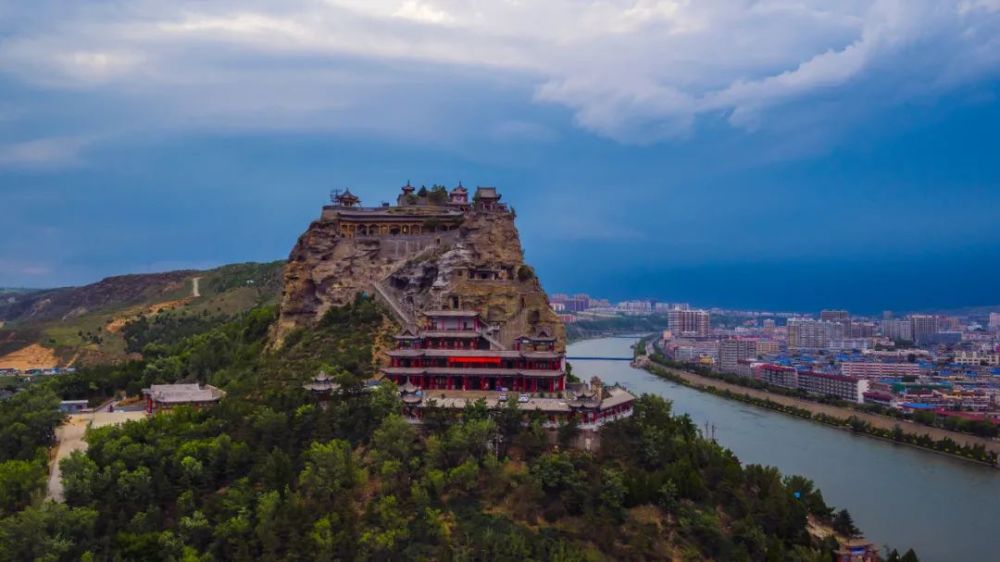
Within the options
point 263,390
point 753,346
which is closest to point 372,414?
point 263,390

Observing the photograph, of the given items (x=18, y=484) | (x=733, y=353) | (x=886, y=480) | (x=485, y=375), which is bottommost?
(x=886, y=480)

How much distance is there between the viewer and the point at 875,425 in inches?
1247

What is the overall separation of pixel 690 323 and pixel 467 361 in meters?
67.5

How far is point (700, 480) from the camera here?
15.8m

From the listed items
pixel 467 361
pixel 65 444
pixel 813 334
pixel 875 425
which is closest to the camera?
pixel 65 444

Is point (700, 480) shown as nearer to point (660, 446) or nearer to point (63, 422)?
point (660, 446)

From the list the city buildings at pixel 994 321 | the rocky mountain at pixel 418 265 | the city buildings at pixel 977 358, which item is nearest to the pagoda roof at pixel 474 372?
the rocky mountain at pixel 418 265

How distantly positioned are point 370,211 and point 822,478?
1532cm

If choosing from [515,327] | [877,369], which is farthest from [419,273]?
[877,369]

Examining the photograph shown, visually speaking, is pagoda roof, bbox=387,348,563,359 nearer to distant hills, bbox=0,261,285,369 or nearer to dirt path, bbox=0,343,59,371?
distant hills, bbox=0,261,285,369

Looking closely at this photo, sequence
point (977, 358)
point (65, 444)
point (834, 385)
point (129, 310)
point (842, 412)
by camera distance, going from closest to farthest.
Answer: point (65, 444) < point (842, 412) < point (834, 385) < point (129, 310) < point (977, 358)

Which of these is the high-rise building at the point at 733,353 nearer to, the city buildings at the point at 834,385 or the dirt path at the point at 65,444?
the city buildings at the point at 834,385

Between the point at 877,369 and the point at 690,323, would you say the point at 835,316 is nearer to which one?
the point at 690,323

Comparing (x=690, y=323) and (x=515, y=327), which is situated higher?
(x=690, y=323)
